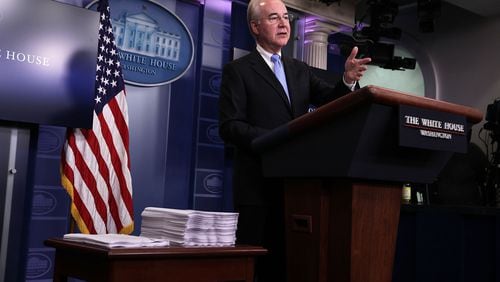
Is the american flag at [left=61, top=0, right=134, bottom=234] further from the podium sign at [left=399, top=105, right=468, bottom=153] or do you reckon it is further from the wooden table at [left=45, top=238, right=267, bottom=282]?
the podium sign at [left=399, top=105, right=468, bottom=153]

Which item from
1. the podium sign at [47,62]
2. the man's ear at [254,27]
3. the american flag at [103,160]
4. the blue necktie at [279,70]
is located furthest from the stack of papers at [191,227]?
the podium sign at [47,62]

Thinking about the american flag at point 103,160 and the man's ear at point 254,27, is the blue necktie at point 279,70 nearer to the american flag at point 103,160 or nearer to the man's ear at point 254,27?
the man's ear at point 254,27

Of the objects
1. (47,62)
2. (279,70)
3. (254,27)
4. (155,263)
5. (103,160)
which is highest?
(47,62)

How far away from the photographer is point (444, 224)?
3307 millimetres

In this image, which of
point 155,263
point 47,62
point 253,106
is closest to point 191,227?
point 155,263

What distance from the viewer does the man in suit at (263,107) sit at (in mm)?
1455

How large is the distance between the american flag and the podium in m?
2.00

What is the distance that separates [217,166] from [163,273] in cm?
339

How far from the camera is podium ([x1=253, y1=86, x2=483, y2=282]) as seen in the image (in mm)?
1076

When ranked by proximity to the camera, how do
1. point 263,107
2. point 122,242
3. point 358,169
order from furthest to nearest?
point 263,107 < point 122,242 < point 358,169

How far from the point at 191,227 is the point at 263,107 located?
434mm

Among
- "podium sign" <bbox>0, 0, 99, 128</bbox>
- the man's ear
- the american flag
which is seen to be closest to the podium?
the man's ear

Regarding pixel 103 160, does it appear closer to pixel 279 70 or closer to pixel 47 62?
pixel 47 62

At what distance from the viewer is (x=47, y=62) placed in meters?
3.14
